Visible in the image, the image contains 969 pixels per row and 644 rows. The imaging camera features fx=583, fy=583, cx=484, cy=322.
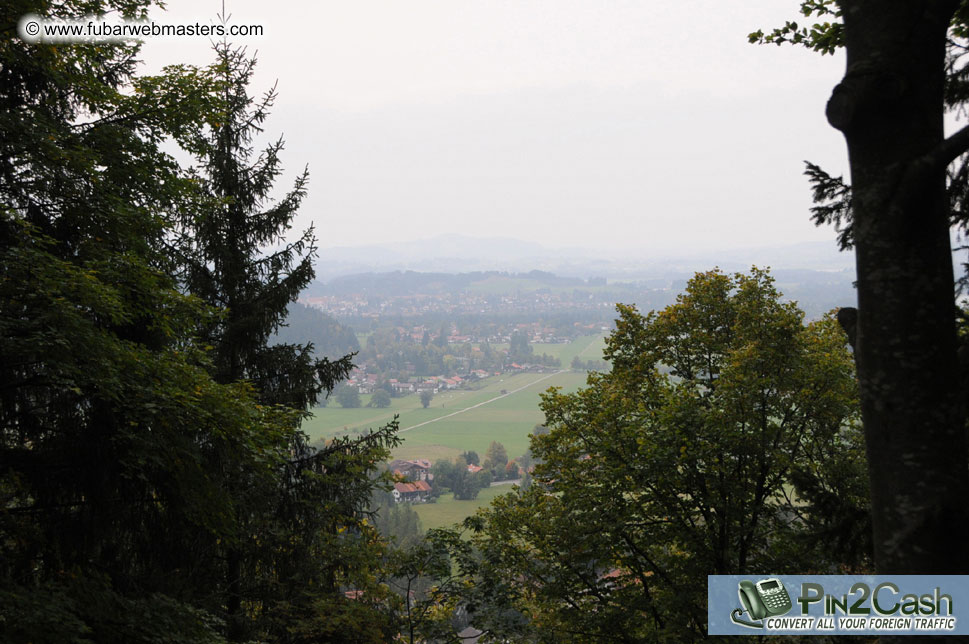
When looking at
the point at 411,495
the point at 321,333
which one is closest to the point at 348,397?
the point at 321,333

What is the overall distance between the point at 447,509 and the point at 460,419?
3637 cm

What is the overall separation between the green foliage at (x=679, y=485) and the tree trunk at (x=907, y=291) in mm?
6353

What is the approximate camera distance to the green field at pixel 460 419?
2685 inches

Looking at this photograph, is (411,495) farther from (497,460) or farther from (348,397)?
(348,397)

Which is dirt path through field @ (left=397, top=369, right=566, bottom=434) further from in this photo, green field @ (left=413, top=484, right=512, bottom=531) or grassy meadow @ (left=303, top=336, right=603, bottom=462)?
green field @ (left=413, top=484, right=512, bottom=531)

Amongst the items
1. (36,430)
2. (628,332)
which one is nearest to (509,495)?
(628,332)

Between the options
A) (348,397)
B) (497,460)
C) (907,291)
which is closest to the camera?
(907,291)

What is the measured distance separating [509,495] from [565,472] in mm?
2563

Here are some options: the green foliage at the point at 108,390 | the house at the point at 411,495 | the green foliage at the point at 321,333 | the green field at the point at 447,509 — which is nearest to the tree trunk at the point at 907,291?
the green foliage at the point at 108,390

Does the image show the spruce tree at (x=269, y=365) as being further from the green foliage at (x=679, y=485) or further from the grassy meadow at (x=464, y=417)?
the grassy meadow at (x=464, y=417)

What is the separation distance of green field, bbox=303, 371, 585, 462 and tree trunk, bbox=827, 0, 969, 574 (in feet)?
182

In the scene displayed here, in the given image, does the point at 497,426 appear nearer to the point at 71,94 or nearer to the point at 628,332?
the point at 628,332

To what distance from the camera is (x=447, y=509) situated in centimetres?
4734

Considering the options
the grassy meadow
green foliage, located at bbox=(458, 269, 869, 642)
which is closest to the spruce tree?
green foliage, located at bbox=(458, 269, 869, 642)
